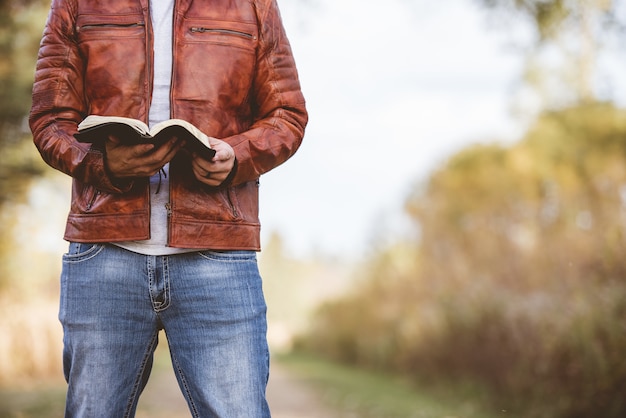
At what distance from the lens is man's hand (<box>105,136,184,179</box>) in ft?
7.08

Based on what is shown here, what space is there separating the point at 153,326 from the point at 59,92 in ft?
2.45

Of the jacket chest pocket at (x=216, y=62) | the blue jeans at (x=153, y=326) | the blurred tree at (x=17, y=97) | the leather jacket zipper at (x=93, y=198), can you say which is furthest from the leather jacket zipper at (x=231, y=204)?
the blurred tree at (x=17, y=97)

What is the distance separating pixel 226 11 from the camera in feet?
8.04

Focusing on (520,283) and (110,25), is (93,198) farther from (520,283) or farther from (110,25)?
(520,283)

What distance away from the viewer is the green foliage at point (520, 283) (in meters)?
7.50

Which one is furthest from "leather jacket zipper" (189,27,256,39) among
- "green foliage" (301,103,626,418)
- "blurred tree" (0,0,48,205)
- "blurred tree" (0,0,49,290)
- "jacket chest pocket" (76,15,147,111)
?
"blurred tree" (0,0,48,205)

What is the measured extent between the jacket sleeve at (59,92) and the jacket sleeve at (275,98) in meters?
0.50

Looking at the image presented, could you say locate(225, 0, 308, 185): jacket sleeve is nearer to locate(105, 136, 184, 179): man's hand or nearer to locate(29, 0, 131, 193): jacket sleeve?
locate(105, 136, 184, 179): man's hand

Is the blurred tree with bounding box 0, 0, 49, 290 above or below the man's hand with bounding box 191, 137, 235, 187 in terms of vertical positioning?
above

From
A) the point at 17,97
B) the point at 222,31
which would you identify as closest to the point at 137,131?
the point at 222,31

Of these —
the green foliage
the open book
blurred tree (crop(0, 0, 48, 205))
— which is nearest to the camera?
the open book

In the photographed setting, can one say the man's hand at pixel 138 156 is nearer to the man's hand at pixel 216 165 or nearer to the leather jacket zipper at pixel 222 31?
the man's hand at pixel 216 165

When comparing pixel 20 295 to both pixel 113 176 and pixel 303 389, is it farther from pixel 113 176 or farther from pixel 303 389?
pixel 113 176

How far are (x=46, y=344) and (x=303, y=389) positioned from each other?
4.37 meters
